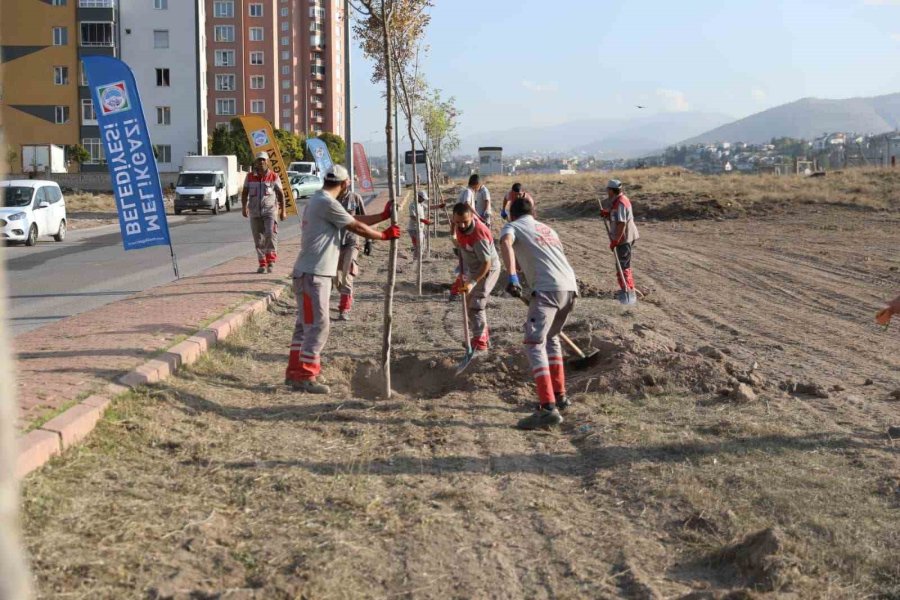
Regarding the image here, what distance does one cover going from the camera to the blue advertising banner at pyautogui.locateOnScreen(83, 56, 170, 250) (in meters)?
14.0

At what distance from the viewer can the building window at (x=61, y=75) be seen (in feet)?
213

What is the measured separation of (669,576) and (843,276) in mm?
14860

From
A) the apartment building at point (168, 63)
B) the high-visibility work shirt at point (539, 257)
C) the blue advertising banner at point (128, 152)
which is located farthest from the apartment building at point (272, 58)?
the high-visibility work shirt at point (539, 257)

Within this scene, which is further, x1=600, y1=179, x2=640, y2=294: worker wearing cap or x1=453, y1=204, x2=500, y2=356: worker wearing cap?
x1=600, y1=179, x2=640, y2=294: worker wearing cap

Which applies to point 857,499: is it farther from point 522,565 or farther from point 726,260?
point 726,260

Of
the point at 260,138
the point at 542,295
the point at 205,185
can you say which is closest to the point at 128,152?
the point at 542,295

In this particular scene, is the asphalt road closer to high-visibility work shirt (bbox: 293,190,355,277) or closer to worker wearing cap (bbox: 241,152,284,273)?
worker wearing cap (bbox: 241,152,284,273)

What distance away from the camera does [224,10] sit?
95.8 meters

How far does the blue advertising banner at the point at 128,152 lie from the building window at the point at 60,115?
56.0 m

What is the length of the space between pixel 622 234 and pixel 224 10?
297ft

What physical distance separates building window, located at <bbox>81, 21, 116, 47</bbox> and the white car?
142ft

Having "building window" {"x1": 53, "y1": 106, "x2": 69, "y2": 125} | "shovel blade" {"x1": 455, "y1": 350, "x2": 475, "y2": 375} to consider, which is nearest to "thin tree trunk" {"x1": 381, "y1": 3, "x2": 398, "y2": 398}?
"shovel blade" {"x1": 455, "y1": 350, "x2": 475, "y2": 375}

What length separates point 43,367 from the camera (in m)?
7.16

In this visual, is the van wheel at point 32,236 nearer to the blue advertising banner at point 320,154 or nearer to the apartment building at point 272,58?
the blue advertising banner at point 320,154
